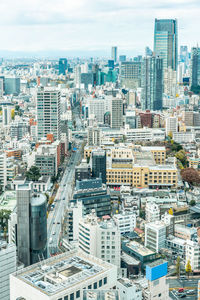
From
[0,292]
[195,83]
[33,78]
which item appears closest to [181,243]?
[0,292]

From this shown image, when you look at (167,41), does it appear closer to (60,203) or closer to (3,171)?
(3,171)

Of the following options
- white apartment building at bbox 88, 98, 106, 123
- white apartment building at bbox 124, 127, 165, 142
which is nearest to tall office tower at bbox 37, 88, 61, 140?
white apartment building at bbox 124, 127, 165, 142

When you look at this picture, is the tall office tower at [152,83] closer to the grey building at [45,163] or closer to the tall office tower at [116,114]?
the tall office tower at [116,114]

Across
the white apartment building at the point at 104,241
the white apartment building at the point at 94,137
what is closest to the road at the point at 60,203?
the white apartment building at the point at 94,137

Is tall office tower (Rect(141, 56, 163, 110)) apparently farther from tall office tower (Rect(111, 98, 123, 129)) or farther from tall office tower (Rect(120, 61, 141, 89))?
tall office tower (Rect(120, 61, 141, 89))

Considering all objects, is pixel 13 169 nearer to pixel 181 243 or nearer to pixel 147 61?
pixel 181 243

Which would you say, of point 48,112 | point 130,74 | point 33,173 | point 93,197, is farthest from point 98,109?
point 93,197
